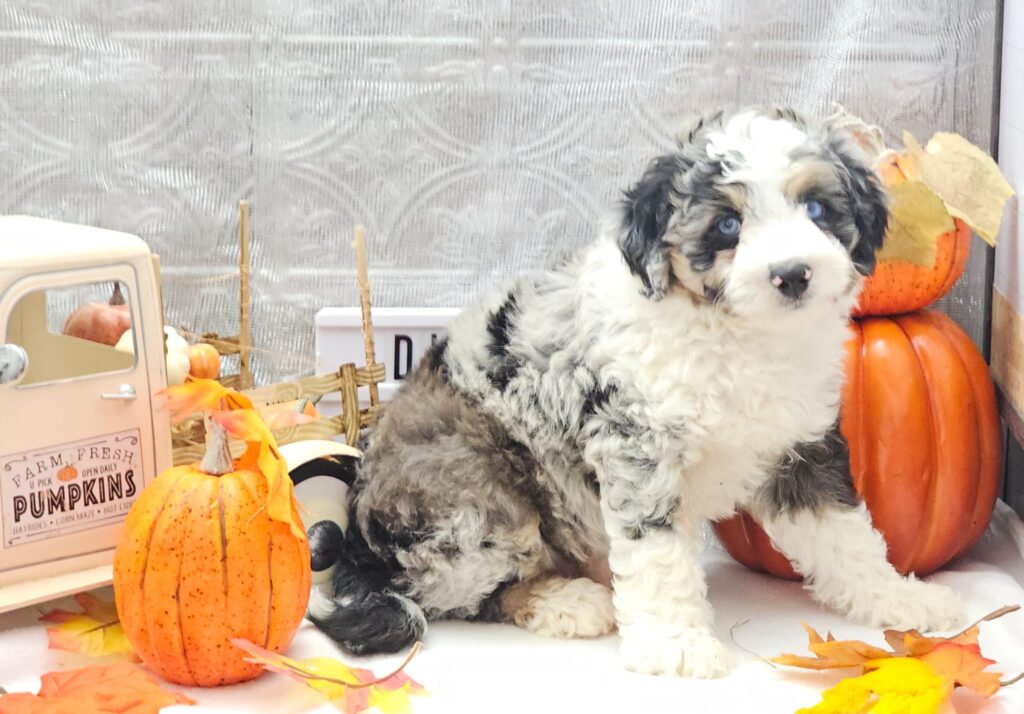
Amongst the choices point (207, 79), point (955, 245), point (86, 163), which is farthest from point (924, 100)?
point (86, 163)

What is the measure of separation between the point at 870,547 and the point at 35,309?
193cm

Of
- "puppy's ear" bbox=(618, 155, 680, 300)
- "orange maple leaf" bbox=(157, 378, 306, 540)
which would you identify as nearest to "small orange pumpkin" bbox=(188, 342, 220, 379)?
"orange maple leaf" bbox=(157, 378, 306, 540)

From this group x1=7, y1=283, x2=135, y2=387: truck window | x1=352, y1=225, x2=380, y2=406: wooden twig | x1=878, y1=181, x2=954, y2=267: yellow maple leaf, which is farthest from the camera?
x1=352, y1=225, x2=380, y2=406: wooden twig

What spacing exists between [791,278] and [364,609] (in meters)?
1.09

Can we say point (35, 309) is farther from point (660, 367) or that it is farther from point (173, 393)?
point (660, 367)

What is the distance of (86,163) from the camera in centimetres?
325

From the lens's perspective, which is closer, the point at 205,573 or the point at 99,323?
the point at 205,573

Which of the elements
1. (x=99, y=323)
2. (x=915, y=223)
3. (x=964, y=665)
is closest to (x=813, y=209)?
(x=915, y=223)

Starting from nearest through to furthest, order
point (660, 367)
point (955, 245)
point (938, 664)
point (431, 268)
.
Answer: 1. point (938, 664)
2. point (660, 367)
3. point (955, 245)
4. point (431, 268)

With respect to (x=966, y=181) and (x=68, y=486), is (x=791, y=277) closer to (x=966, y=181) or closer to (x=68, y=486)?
(x=966, y=181)

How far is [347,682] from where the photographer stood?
7.07ft

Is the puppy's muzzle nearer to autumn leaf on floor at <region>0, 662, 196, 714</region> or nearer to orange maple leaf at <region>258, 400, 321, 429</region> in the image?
orange maple leaf at <region>258, 400, 321, 429</region>

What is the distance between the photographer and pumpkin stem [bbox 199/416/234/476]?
223cm

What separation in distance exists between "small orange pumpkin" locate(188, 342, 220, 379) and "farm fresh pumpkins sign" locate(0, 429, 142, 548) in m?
0.35
